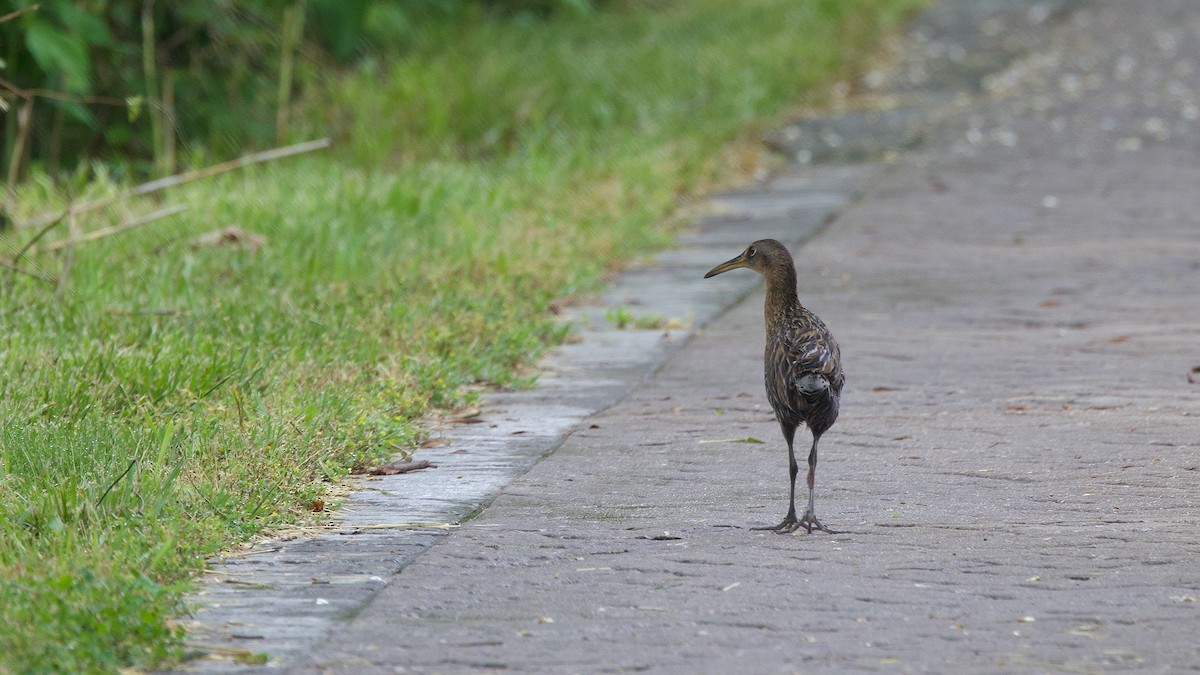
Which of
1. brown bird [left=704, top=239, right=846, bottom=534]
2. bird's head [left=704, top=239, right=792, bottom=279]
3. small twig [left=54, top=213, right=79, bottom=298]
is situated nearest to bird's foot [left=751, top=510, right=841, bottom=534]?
brown bird [left=704, top=239, right=846, bottom=534]

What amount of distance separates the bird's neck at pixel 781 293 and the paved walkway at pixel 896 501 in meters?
0.54

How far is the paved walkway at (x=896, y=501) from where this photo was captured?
380cm

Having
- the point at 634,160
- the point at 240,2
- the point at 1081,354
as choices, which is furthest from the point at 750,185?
the point at 1081,354

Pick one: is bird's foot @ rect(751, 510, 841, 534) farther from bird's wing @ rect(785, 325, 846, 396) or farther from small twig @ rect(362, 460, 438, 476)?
small twig @ rect(362, 460, 438, 476)

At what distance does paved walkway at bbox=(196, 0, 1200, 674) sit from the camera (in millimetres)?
3801

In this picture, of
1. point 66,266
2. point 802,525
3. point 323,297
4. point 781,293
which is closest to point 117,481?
point 802,525

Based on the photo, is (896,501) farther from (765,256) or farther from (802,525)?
(765,256)

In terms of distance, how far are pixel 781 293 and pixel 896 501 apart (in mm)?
759

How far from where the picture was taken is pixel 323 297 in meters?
7.09

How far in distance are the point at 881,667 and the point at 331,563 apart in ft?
4.88

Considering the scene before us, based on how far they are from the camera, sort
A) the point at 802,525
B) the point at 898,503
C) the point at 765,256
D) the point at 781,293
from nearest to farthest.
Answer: the point at 802,525, the point at 898,503, the point at 781,293, the point at 765,256

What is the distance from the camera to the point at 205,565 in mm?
4199

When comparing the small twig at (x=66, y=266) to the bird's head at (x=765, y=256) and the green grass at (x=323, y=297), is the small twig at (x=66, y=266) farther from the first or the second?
the bird's head at (x=765, y=256)

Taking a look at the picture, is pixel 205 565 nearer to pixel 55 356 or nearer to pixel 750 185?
pixel 55 356
